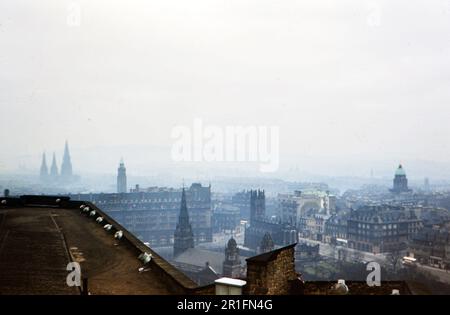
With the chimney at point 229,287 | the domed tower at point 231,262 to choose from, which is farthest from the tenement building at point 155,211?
the chimney at point 229,287

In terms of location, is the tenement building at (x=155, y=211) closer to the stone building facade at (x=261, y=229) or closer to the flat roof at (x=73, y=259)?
the stone building facade at (x=261, y=229)

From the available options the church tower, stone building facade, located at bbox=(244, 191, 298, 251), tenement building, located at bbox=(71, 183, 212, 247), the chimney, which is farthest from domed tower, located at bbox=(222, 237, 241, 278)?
the chimney

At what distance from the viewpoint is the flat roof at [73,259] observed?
1163 cm

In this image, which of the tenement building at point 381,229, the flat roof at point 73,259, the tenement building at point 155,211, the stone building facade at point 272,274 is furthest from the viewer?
the tenement building at point 155,211

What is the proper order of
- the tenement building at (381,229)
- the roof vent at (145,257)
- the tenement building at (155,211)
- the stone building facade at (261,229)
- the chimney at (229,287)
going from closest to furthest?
the chimney at (229,287) → the roof vent at (145,257) → the tenement building at (381,229) → the stone building facade at (261,229) → the tenement building at (155,211)

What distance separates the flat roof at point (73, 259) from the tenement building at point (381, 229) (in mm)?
119491

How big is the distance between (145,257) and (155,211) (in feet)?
507

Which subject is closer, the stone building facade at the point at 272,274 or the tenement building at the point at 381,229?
the stone building facade at the point at 272,274

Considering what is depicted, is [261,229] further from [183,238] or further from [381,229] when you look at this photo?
[381,229]

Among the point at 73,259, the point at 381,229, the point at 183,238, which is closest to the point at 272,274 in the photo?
the point at 73,259

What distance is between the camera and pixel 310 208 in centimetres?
17588

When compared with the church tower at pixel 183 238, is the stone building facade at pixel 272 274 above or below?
above
